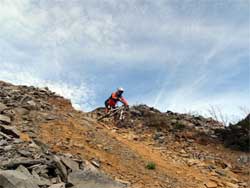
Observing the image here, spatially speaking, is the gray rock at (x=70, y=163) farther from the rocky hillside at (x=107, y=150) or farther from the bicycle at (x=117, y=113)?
the bicycle at (x=117, y=113)

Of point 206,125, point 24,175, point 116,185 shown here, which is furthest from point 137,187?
point 206,125

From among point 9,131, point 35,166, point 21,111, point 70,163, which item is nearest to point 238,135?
point 21,111

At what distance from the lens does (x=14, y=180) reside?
657 cm

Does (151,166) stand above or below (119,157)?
below

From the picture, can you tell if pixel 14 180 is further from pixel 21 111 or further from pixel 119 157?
pixel 21 111

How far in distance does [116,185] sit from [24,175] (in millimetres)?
2025

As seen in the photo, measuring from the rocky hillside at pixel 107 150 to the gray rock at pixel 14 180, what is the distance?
19 millimetres

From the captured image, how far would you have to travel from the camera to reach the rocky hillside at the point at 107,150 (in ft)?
25.9

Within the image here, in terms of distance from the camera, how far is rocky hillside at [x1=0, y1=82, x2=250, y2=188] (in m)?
7.88

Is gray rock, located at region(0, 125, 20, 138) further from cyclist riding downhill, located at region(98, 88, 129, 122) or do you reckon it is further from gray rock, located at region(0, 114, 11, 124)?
cyclist riding downhill, located at region(98, 88, 129, 122)

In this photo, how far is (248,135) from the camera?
1558 cm

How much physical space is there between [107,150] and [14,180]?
5155 millimetres

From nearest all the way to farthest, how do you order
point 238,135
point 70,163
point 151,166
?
point 70,163 → point 151,166 → point 238,135

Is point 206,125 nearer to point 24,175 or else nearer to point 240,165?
point 240,165
